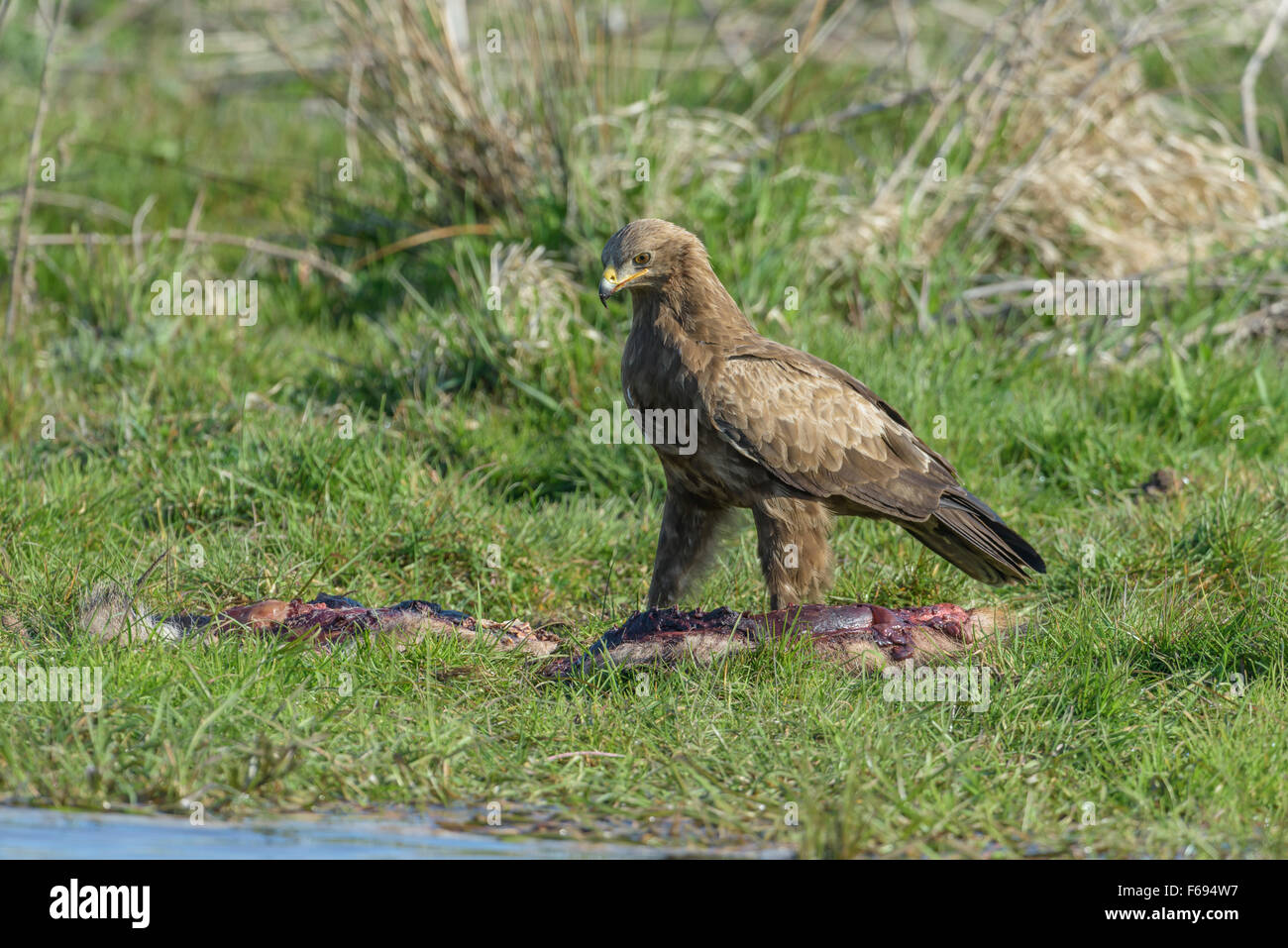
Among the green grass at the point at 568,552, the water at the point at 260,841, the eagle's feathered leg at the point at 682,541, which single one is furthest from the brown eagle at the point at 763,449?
the water at the point at 260,841

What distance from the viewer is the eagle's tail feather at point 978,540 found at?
5359mm

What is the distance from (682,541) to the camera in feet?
18.0

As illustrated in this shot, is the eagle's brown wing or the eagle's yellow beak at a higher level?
the eagle's yellow beak

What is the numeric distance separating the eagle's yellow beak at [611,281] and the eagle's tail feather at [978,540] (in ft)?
4.25

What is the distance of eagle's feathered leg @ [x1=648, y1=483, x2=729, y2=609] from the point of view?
5473mm

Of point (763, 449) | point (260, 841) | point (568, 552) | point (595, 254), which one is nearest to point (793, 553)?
point (763, 449)

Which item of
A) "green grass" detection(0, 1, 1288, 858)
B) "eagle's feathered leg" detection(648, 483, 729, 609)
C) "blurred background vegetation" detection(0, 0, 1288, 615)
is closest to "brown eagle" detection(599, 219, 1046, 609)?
"eagle's feathered leg" detection(648, 483, 729, 609)

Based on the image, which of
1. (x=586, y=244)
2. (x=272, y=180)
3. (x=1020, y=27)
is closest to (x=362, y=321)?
(x=586, y=244)

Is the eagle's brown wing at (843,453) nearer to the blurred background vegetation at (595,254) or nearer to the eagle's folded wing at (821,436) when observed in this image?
the eagle's folded wing at (821,436)

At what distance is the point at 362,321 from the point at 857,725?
167 inches

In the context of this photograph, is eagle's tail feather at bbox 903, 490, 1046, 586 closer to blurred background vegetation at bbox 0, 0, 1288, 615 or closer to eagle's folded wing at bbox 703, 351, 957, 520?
eagle's folded wing at bbox 703, 351, 957, 520

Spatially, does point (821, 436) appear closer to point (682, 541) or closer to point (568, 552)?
point (682, 541)

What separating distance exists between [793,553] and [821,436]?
0.43m

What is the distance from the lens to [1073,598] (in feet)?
18.7
